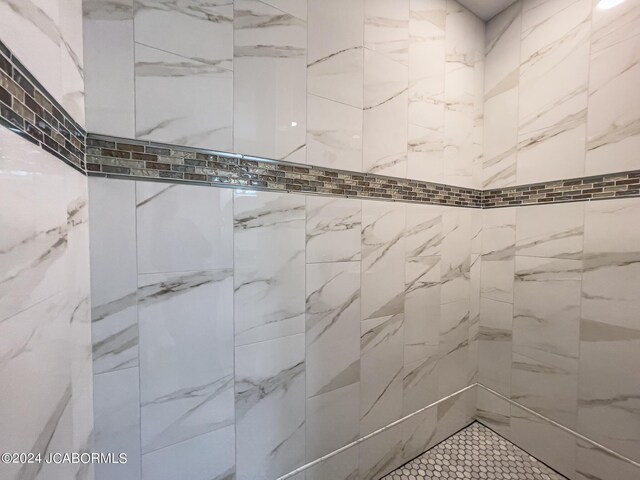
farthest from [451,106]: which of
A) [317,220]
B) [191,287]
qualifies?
[191,287]

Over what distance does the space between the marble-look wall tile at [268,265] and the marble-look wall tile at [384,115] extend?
0.48 metres

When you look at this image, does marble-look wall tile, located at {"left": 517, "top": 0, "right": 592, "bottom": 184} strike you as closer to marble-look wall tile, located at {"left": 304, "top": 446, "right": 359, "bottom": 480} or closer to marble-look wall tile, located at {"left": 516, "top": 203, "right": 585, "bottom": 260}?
marble-look wall tile, located at {"left": 516, "top": 203, "right": 585, "bottom": 260}

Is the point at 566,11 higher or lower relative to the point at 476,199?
higher

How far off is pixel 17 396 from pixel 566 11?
2.46 m

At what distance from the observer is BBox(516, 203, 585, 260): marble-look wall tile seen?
4.26 feet

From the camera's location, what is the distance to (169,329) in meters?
0.86

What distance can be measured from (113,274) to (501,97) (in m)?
2.19

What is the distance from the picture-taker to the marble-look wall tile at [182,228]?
0.81 m

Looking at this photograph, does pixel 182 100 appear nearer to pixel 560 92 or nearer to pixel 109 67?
pixel 109 67

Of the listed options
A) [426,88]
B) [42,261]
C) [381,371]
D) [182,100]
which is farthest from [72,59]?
[381,371]

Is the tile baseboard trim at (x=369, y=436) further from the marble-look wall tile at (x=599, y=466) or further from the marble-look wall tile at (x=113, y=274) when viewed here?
the marble-look wall tile at (x=113, y=274)

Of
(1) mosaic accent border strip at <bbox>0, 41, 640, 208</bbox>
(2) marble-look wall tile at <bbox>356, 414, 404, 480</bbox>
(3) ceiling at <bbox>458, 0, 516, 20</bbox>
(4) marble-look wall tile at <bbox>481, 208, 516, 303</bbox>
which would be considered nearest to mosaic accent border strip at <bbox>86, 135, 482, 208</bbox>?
(1) mosaic accent border strip at <bbox>0, 41, 640, 208</bbox>

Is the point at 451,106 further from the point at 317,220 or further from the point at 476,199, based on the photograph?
the point at 317,220

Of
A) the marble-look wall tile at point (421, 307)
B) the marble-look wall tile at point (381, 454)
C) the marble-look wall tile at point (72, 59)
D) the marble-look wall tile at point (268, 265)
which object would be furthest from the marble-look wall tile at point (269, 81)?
the marble-look wall tile at point (381, 454)
